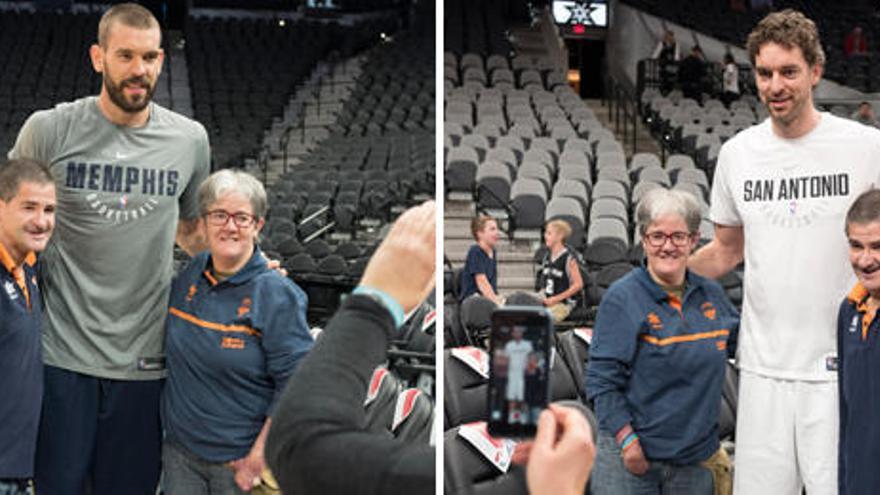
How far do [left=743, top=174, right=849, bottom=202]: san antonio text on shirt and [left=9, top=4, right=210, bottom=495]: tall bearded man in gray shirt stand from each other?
1009 millimetres

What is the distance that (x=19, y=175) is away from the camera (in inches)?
61.6

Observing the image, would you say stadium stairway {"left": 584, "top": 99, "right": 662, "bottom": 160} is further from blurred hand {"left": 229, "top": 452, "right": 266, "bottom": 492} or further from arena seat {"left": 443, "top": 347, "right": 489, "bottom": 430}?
blurred hand {"left": 229, "top": 452, "right": 266, "bottom": 492}

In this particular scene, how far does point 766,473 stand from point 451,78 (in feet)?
28.4

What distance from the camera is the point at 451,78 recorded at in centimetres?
1007

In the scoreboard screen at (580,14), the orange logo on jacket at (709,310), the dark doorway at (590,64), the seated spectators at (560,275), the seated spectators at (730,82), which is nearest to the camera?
the orange logo on jacket at (709,310)

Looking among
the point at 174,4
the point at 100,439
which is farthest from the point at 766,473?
the point at 174,4

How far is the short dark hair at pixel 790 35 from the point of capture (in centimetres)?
155

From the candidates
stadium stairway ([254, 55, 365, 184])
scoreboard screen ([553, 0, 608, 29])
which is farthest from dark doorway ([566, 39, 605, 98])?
stadium stairway ([254, 55, 365, 184])

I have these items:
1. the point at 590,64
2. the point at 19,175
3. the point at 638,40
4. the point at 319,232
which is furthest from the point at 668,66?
the point at 19,175

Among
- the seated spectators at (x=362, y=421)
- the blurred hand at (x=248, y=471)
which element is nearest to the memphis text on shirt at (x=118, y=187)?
the blurred hand at (x=248, y=471)

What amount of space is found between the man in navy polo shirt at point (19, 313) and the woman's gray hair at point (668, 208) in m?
0.99

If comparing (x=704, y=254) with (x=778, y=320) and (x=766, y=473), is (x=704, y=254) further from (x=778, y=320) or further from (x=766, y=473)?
(x=766, y=473)

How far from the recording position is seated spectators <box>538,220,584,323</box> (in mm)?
4965

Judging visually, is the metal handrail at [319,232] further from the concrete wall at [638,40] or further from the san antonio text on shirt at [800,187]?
the concrete wall at [638,40]
